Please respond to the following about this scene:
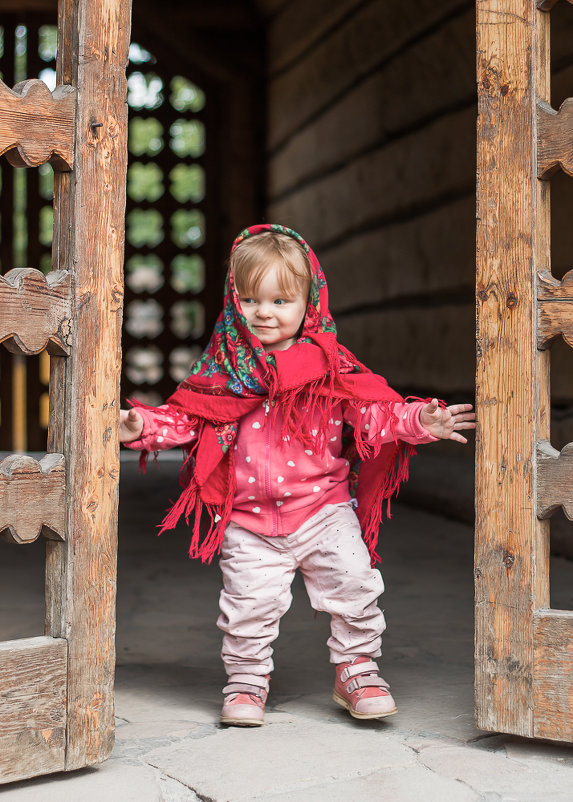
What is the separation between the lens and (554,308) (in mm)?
2289

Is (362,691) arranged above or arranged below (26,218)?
below

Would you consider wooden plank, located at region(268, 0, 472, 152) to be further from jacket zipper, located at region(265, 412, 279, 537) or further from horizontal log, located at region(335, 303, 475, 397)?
jacket zipper, located at region(265, 412, 279, 537)

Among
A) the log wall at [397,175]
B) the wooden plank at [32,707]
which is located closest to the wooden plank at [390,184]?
the log wall at [397,175]

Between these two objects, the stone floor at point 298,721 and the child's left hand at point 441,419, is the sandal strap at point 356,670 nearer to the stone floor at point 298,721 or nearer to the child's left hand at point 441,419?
the stone floor at point 298,721

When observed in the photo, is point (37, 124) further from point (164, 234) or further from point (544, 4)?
point (164, 234)

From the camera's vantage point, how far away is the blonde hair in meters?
2.59

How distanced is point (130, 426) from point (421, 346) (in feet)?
12.6

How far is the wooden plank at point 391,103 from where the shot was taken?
5457 millimetres

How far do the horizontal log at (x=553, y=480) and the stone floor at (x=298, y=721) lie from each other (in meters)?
0.58

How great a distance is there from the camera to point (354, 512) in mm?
2758

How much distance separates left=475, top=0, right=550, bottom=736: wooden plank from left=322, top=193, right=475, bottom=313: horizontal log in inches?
121

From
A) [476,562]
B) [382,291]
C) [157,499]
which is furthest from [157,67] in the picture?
[476,562]

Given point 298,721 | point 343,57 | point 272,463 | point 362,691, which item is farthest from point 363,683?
point 343,57

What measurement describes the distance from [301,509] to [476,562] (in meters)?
0.51
